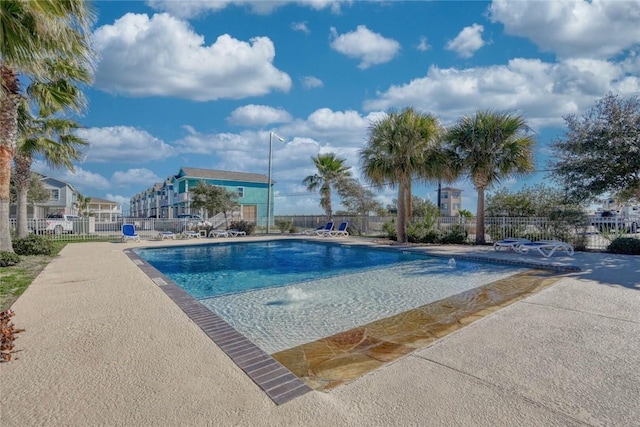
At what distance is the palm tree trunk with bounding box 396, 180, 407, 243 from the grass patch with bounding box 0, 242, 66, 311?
550 inches

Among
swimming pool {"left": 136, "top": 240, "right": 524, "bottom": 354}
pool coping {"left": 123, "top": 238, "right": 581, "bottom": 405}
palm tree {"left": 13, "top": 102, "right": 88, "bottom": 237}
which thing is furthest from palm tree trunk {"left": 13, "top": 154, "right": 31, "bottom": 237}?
pool coping {"left": 123, "top": 238, "right": 581, "bottom": 405}

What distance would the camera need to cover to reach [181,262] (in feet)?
39.9

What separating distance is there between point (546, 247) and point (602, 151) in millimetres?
3939

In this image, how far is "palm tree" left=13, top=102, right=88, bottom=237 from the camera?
13203 millimetres

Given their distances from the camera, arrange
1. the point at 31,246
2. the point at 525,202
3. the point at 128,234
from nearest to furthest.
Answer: the point at 31,246 → the point at 525,202 → the point at 128,234

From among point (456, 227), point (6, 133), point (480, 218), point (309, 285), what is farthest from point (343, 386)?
point (456, 227)

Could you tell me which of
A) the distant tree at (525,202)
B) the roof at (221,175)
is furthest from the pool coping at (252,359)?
the roof at (221,175)

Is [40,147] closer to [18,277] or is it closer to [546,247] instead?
[18,277]

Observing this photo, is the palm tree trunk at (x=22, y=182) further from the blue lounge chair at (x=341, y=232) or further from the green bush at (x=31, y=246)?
the blue lounge chair at (x=341, y=232)

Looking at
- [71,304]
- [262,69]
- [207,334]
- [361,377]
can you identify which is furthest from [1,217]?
[361,377]

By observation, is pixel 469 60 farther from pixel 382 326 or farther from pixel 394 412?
pixel 394 412

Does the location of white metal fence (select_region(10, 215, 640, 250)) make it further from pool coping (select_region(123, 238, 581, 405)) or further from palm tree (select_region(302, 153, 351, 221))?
pool coping (select_region(123, 238, 581, 405))

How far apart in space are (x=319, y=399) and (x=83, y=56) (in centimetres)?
972

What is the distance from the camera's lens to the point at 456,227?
17047mm
